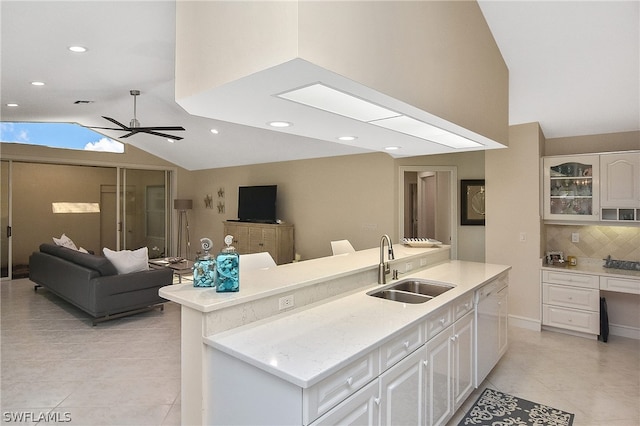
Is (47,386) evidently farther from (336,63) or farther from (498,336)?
(498,336)

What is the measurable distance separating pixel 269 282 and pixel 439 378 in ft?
4.01

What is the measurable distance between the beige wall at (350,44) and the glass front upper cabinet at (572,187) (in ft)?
7.34

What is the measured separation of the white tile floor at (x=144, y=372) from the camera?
2.65 m

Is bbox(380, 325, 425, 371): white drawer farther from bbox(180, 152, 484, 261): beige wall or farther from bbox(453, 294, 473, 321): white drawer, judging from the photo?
bbox(180, 152, 484, 261): beige wall

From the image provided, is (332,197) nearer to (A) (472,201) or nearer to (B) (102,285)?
(A) (472,201)

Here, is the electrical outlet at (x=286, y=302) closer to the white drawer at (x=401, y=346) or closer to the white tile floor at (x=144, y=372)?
the white drawer at (x=401, y=346)

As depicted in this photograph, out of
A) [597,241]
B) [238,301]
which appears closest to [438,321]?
[238,301]

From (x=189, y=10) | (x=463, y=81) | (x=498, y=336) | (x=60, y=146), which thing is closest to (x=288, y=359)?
(x=189, y=10)

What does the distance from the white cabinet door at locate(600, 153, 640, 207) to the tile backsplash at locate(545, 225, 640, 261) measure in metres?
0.46

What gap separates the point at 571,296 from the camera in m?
4.12

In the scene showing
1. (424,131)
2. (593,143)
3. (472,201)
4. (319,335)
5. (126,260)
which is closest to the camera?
(319,335)

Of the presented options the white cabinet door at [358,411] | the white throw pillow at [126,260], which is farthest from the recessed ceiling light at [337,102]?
the white throw pillow at [126,260]

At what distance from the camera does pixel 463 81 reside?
8.64 ft

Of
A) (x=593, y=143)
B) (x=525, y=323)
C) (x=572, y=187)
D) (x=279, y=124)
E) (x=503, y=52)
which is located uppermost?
(x=503, y=52)
